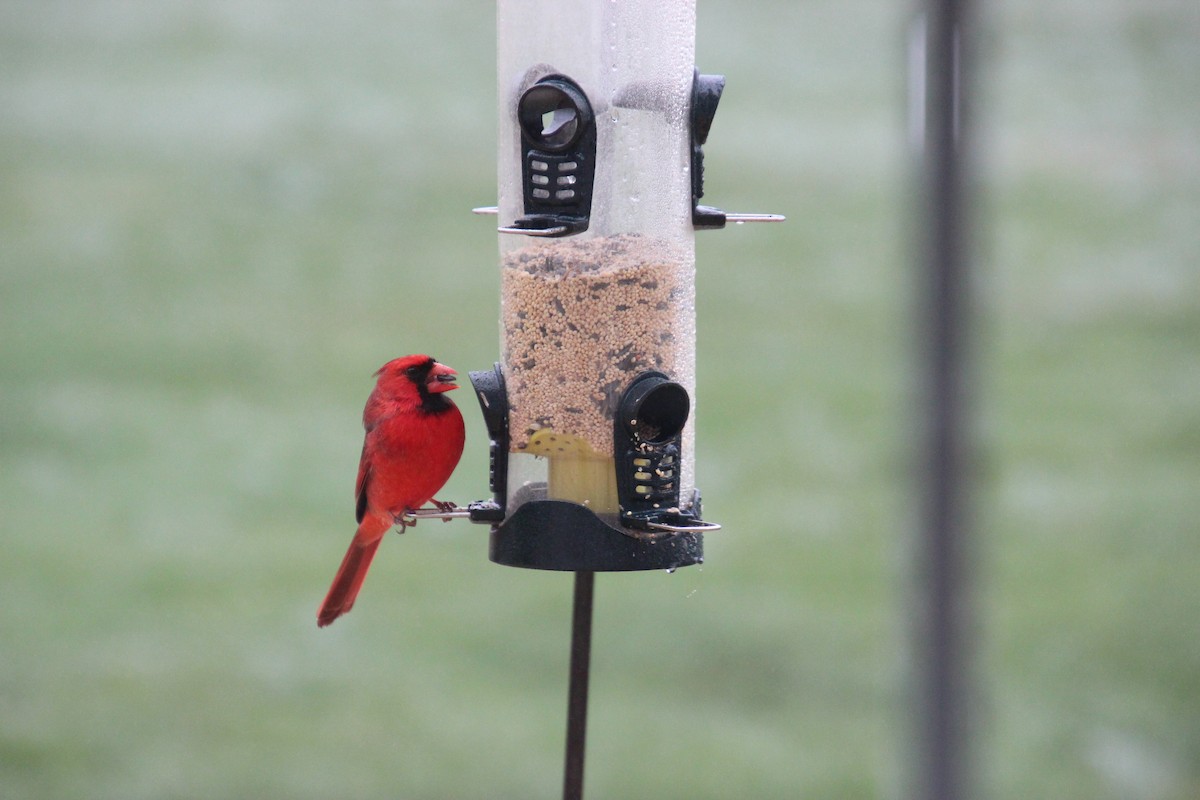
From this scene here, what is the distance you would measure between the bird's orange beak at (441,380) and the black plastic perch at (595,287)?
0.17m

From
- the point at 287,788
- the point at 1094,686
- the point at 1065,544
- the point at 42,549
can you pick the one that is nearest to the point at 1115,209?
the point at 1065,544

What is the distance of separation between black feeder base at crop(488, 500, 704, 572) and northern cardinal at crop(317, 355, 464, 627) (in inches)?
12.1

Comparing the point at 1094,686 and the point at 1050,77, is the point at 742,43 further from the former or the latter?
the point at 1094,686

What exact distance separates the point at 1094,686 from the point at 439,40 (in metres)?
3.56

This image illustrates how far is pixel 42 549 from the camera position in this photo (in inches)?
207

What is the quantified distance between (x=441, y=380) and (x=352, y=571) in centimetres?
47

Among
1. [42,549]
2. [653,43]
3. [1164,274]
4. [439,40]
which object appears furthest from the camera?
[439,40]

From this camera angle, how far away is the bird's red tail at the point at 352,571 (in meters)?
2.90

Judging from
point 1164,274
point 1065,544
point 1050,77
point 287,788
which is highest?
point 1050,77

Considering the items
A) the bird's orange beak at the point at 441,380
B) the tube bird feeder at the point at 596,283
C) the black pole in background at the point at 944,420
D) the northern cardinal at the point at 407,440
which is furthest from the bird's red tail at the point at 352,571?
the black pole in background at the point at 944,420

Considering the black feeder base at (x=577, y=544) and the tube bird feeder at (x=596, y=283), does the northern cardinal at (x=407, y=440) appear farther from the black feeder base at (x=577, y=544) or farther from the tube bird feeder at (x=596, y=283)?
the black feeder base at (x=577, y=544)

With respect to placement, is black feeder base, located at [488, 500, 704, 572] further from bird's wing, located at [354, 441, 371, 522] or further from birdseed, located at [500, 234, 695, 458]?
bird's wing, located at [354, 441, 371, 522]

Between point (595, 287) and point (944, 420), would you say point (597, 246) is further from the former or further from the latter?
point (944, 420)

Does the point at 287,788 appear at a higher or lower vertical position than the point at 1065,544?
lower
